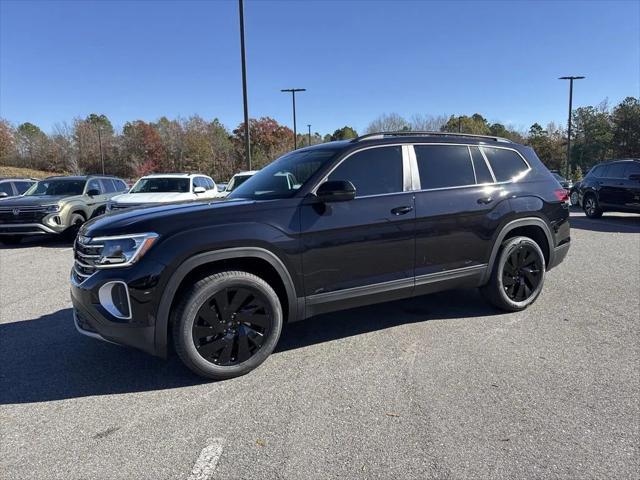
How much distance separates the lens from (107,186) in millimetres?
12625

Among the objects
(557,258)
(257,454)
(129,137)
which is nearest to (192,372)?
(257,454)

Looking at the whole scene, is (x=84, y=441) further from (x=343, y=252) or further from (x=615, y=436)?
(x=615, y=436)

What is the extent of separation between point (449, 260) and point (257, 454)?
267 centimetres

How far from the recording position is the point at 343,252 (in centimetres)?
377

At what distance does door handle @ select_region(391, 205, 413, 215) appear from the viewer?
13.1ft

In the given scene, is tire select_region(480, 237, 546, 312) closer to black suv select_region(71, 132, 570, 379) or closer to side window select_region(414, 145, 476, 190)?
black suv select_region(71, 132, 570, 379)

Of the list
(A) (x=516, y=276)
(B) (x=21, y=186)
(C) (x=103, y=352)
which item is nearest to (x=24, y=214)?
(B) (x=21, y=186)

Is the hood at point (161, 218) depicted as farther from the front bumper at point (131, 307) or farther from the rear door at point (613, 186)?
the rear door at point (613, 186)

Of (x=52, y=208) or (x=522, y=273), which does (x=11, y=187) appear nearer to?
(x=52, y=208)

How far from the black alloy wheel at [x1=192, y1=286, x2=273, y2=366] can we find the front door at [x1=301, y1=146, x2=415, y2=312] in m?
0.45

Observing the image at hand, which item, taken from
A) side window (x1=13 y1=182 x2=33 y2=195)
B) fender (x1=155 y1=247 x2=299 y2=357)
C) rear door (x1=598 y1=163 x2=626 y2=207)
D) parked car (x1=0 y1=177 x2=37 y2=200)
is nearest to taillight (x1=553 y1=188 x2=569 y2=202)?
fender (x1=155 y1=247 x2=299 y2=357)

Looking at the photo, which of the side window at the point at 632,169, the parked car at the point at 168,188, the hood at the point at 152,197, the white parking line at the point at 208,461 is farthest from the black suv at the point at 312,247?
the side window at the point at 632,169

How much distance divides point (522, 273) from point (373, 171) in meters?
2.19

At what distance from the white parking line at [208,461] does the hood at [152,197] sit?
7.98 meters
